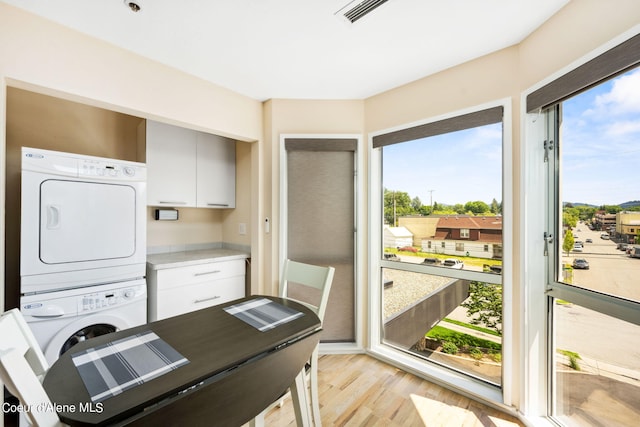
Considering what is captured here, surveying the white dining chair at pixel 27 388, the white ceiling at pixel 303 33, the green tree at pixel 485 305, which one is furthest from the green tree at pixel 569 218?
the white dining chair at pixel 27 388

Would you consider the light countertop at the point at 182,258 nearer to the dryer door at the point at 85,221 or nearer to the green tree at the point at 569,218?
the dryer door at the point at 85,221

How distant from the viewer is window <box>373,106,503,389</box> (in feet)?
6.50

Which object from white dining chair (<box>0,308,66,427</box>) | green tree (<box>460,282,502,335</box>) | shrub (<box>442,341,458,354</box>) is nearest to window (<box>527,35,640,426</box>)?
green tree (<box>460,282,502,335</box>)

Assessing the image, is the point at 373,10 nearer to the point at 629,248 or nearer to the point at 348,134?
the point at 348,134

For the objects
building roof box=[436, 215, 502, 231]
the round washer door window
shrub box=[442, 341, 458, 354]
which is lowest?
shrub box=[442, 341, 458, 354]

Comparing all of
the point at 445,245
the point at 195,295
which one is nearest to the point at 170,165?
the point at 195,295

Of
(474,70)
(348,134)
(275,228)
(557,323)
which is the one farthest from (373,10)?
(557,323)

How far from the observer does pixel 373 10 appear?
1.47m

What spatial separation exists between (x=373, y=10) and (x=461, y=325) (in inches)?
87.9

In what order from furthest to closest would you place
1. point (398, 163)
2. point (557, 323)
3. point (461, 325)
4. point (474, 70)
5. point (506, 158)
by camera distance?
point (398, 163)
point (461, 325)
point (474, 70)
point (506, 158)
point (557, 323)

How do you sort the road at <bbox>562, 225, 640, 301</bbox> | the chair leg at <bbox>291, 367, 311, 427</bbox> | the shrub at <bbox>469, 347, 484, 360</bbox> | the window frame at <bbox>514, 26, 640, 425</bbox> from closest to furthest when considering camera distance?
1. the road at <bbox>562, 225, 640, 301</bbox>
2. the chair leg at <bbox>291, 367, 311, 427</bbox>
3. the window frame at <bbox>514, 26, 640, 425</bbox>
4. the shrub at <bbox>469, 347, 484, 360</bbox>

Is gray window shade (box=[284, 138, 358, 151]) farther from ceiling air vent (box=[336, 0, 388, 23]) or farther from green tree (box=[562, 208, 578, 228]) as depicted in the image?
green tree (box=[562, 208, 578, 228])

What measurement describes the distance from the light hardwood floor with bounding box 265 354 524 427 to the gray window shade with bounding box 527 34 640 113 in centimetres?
197

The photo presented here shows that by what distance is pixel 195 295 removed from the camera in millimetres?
2490
